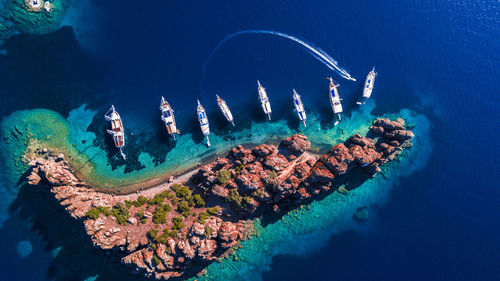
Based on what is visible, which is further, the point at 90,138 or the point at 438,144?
the point at 438,144

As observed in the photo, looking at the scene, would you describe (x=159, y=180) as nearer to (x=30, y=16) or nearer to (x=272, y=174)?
(x=272, y=174)

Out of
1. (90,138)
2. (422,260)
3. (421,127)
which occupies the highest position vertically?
(90,138)

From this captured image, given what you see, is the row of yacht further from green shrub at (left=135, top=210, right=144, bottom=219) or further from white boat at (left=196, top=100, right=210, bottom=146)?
green shrub at (left=135, top=210, right=144, bottom=219)

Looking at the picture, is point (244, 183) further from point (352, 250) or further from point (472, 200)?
point (472, 200)

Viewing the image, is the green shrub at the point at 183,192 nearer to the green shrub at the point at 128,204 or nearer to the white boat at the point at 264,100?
the green shrub at the point at 128,204

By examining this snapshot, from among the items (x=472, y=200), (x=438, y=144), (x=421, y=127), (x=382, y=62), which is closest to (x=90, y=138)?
(x=382, y=62)

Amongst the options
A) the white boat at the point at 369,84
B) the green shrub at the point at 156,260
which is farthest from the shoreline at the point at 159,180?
the white boat at the point at 369,84

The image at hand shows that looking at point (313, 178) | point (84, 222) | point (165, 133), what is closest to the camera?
point (84, 222)
